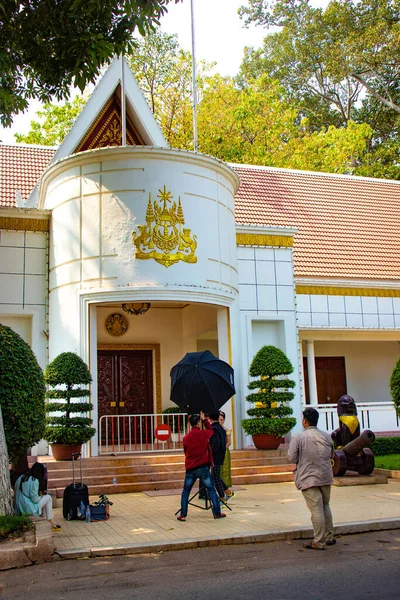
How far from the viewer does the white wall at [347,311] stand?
19047 millimetres

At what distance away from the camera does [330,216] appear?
2338 centimetres

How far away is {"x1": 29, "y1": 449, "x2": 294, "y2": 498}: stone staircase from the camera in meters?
12.1

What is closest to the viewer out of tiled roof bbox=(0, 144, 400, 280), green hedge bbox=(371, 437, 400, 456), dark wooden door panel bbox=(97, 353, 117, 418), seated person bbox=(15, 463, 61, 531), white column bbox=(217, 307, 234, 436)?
seated person bbox=(15, 463, 61, 531)

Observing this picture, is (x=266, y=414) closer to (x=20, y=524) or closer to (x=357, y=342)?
(x=20, y=524)

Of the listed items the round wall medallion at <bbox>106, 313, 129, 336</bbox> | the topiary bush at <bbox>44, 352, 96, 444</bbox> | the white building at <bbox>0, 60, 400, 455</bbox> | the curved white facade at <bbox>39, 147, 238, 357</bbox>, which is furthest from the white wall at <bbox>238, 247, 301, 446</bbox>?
the topiary bush at <bbox>44, 352, 96, 444</bbox>

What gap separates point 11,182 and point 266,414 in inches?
464

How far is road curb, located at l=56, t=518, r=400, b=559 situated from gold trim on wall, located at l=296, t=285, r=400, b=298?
10.8 meters

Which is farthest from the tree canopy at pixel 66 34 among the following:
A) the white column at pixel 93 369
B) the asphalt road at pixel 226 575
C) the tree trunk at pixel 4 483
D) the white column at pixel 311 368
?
the white column at pixel 311 368

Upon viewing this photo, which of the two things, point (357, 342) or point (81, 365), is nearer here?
point (81, 365)

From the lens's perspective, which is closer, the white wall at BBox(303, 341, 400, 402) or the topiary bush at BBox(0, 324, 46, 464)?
the topiary bush at BBox(0, 324, 46, 464)

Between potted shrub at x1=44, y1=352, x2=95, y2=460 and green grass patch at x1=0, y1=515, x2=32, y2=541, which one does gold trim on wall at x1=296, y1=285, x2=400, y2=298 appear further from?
green grass patch at x1=0, y1=515, x2=32, y2=541

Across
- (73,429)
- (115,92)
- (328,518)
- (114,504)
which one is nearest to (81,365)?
(73,429)

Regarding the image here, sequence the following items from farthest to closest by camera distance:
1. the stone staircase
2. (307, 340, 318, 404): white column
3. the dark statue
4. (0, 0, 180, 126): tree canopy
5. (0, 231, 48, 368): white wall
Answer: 1. (307, 340, 318, 404): white column
2. (0, 231, 48, 368): white wall
3. the dark statue
4. the stone staircase
5. (0, 0, 180, 126): tree canopy

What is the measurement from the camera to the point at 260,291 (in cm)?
1625
